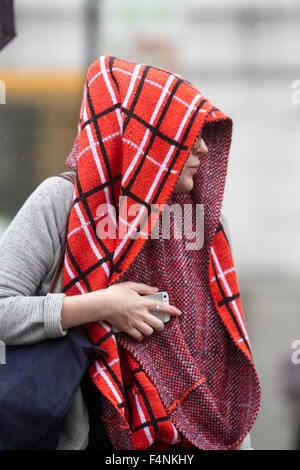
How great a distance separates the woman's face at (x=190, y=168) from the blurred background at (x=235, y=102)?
4.18 ft

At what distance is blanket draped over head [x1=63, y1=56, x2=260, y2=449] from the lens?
4.78 feet

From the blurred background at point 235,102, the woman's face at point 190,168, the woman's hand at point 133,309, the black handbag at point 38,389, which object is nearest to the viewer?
the black handbag at point 38,389

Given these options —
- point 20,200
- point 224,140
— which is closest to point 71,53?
point 20,200

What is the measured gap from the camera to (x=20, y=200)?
2.63m

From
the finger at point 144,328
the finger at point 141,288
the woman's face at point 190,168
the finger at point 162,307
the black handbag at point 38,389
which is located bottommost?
the black handbag at point 38,389

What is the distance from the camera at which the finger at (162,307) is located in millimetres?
1504

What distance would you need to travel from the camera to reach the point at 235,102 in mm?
3334

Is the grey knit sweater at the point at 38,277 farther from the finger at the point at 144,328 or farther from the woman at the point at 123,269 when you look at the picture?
the finger at the point at 144,328

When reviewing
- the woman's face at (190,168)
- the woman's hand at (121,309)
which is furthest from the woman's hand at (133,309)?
the woman's face at (190,168)

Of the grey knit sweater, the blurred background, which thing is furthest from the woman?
the blurred background

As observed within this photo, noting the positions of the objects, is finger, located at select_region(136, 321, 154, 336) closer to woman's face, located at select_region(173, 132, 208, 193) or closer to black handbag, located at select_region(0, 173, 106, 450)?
black handbag, located at select_region(0, 173, 106, 450)

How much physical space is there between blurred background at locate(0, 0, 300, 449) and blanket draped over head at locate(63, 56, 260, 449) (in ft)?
4.07

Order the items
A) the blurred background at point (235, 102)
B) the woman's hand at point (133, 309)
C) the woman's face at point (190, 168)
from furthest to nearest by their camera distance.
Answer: the blurred background at point (235, 102)
the woman's face at point (190, 168)
the woman's hand at point (133, 309)

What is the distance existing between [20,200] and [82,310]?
1345 millimetres
